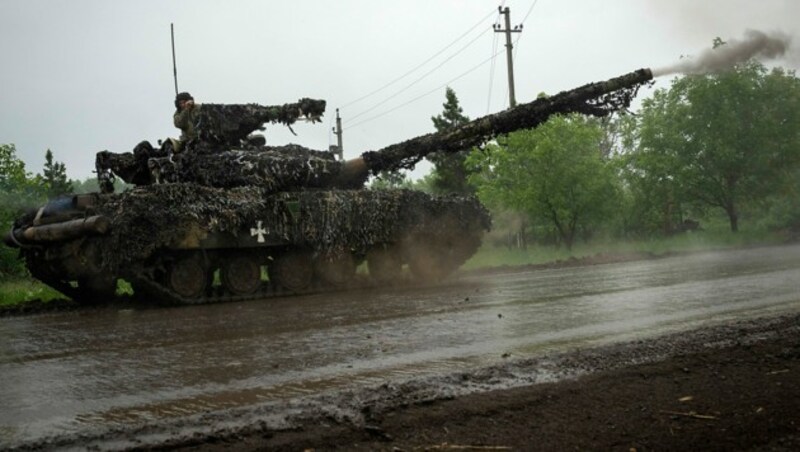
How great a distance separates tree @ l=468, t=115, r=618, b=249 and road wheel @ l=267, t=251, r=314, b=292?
13.9m

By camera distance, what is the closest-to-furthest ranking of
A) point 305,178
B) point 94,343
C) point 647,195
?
1. point 94,343
2. point 305,178
3. point 647,195

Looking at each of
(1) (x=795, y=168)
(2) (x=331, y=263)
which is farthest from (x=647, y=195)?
(2) (x=331, y=263)

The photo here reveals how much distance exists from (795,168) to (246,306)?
26.3 metres

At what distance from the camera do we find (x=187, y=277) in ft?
44.4

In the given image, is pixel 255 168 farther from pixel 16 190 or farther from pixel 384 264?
pixel 16 190

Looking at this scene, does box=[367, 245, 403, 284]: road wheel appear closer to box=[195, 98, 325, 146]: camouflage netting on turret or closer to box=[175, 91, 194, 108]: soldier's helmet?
box=[195, 98, 325, 146]: camouflage netting on turret

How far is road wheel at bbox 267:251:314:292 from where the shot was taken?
1488 cm

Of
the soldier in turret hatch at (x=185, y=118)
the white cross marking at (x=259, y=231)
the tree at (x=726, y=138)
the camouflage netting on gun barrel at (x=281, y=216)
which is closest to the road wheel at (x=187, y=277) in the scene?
the camouflage netting on gun barrel at (x=281, y=216)

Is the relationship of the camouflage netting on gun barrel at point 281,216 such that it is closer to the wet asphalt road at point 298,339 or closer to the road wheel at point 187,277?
the road wheel at point 187,277

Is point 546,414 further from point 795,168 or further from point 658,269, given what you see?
point 795,168

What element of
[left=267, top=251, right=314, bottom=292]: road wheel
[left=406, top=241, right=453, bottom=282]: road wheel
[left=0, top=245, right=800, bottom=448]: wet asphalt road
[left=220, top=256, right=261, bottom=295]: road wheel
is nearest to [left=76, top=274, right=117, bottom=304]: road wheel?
[left=0, top=245, right=800, bottom=448]: wet asphalt road

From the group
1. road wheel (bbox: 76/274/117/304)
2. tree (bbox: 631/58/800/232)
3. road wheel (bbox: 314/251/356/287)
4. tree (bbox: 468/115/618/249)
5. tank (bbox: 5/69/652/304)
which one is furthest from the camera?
tree (bbox: 631/58/800/232)

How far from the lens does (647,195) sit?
33.8m

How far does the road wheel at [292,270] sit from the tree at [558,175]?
13.9 metres
